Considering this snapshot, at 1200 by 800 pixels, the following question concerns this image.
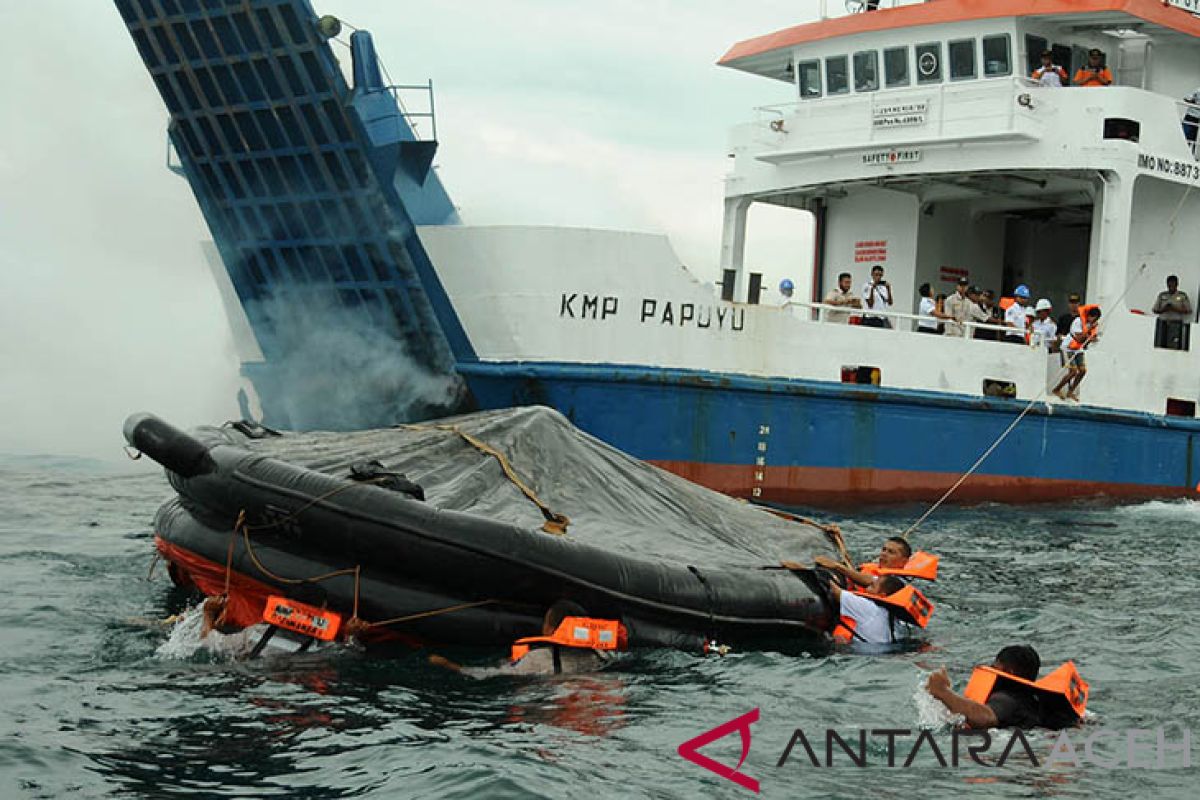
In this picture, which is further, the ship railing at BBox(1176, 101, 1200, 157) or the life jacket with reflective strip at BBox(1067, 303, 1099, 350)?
the ship railing at BBox(1176, 101, 1200, 157)

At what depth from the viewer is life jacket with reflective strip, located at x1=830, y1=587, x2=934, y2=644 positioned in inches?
343

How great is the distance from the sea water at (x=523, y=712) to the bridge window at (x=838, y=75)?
927 centimetres

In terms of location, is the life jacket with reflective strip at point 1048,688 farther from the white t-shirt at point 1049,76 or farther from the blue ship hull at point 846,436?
the white t-shirt at point 1049,76

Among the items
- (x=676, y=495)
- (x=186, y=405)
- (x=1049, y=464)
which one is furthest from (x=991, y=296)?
(x=676, y=495)

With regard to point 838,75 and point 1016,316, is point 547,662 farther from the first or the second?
point 838,75

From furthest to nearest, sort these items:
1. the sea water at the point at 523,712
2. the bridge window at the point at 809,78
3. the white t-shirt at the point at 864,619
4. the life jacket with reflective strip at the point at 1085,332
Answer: the bridge window at the point at 809,78 → the life jacket with reflective strip at the point at 1085,332 → the white t-shirt at the point at 864,619 → the sea water at the point at 523,712

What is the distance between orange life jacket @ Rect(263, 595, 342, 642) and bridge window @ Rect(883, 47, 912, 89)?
12.2 metres

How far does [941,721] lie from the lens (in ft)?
22.5

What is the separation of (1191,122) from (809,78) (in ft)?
14.3

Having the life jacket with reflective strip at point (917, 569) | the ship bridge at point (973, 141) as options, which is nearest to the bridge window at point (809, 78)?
the ship bridge at point (973, 141)

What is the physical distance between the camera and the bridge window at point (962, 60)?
17406 millimetres

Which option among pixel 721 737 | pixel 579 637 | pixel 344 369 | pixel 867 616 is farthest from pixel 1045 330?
pixel 721 737

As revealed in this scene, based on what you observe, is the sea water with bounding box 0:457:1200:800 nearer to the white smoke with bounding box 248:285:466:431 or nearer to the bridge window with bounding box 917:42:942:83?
the white smoke with bounding box 248:285:466:431

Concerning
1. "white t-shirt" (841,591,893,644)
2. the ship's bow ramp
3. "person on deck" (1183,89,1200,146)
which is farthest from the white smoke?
"person on deck" (1183,89,1200,146)
